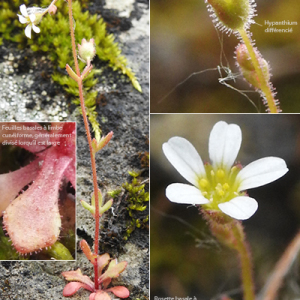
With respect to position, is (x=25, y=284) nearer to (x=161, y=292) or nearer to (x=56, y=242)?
(x=56, y=242)

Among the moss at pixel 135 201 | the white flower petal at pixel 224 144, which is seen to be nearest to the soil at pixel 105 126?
the moss at pixel 135 201

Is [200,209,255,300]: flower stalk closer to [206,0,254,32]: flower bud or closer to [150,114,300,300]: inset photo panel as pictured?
[150,114,300,300]: inset photo panel

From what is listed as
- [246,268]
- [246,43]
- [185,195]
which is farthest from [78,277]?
[246,43]

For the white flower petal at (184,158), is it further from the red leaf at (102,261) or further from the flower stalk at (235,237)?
the red leaf at (102,261)

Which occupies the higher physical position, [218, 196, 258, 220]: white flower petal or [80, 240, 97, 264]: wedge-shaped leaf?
[218, 196, 258, 220]: white flower petal

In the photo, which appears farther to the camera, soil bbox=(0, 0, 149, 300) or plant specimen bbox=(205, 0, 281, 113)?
soil bbox=(0, 0, 149, 300)

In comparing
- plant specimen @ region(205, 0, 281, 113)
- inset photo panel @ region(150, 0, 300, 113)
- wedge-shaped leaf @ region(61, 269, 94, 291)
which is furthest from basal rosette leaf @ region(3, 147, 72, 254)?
plant specimen @ region(205, 0, 281, 113)

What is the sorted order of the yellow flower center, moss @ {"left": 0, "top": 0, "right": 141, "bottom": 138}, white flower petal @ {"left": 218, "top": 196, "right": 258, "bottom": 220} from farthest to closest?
moss @ {"left": 0, "top": 0, "right": 141, "bottom": 138}, the yellow flower center, white flower petal @ {"left": 218, "top": 196, "right": 258, "bottom": 220}
